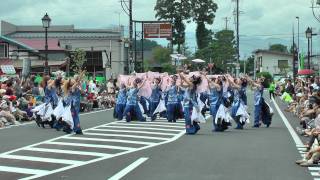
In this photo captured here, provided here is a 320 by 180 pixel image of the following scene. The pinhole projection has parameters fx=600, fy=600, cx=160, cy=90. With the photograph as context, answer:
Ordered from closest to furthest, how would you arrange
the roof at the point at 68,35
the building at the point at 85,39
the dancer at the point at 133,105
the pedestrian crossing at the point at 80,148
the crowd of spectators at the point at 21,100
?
1. the pedestrian crossing at the point at 80,148
2. the crowd of spectators at the point at 21,100
3. the dancer at the point at 133,105
4. the building at the point at 85,39
5. the roof at the point at 68,35

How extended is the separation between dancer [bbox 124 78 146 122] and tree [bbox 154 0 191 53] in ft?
177

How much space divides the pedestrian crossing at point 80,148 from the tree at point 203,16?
5885cm

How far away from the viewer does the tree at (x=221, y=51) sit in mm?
81500

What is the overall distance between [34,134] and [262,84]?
28.7ft

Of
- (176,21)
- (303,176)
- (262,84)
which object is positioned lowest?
(303,176)

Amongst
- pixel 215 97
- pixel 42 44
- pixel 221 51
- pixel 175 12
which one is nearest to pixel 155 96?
pixel 215 97

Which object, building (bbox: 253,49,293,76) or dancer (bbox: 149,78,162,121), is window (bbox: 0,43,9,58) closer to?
dancer (bbox: 149,78,162,121)

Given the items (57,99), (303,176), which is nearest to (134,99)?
(57,99)

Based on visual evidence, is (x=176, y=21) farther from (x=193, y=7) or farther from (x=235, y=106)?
(x=235, y=106)

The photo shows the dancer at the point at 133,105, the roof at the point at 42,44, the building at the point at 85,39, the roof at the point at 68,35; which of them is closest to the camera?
the dancer at the point at 133,105

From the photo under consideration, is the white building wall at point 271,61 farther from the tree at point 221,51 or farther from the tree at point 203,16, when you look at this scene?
the tree at point 203,16

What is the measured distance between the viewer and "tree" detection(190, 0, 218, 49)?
3113 inches

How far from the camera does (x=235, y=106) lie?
21125mm

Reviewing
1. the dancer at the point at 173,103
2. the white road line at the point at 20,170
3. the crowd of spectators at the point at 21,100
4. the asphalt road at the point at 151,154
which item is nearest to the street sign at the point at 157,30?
the crowd of spectators at the point at 21,100
